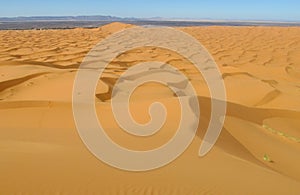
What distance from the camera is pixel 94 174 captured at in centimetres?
335

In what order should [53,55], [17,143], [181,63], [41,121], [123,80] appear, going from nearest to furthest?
[17,143], [41,121], [123,80], [181,63], [53,55]

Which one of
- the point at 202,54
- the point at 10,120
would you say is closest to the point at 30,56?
the point at 202,54

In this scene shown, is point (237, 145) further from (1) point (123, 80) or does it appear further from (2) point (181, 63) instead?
(2) point (181, 63)

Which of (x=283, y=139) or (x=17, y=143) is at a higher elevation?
(x=17, y=143)

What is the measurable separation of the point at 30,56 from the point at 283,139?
10745 millimetres

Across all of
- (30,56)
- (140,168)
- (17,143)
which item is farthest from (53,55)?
(140,168)

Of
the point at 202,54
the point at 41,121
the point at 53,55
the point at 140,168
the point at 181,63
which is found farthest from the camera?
the point at 202,54

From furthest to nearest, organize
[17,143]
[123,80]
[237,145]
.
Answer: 1. [123,80]
2. [237,145]
3. [17,143]

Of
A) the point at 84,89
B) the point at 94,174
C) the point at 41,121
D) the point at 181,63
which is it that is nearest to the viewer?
the point at 94,174

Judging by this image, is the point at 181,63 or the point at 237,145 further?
the point at 181,63

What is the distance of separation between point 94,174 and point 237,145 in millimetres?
2414

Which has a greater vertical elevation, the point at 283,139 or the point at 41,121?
the point at 41,121

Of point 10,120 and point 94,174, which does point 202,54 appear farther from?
point 94,174

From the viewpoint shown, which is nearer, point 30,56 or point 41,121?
point 41,121
